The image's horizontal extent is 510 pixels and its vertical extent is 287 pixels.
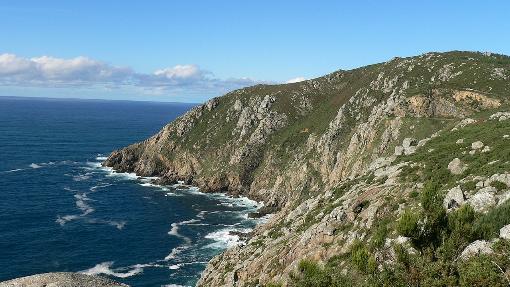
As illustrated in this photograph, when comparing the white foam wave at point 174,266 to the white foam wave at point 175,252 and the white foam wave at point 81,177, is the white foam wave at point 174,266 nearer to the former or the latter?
the white foam wave at point 175,252

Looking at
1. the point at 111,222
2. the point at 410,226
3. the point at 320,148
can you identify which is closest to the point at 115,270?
the point at 111,222

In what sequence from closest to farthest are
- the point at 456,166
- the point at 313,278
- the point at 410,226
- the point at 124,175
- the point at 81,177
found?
the point at 313,278 → the point at 410,226 → the point at 456,166 → the point at 81,177 → the point at 124,175

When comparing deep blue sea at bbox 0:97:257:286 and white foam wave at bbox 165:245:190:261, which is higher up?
deep blue sea at bbox 0:97:257:286

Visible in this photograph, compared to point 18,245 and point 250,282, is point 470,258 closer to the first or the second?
point 250,282

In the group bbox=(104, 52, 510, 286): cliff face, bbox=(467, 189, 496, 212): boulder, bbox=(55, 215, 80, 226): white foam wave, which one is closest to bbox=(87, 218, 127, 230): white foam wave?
bbox=(55, 215, 80, 226): white foam wave

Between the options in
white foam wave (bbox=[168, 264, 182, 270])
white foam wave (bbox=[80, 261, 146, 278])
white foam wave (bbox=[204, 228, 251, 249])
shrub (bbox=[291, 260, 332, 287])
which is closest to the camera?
shrub (bbox=[291, 260, 332, 287])

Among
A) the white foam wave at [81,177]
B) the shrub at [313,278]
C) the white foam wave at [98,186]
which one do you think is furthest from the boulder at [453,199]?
the white foam wave at [81,177]

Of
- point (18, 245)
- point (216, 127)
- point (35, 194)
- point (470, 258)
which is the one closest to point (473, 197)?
point (470, 258)

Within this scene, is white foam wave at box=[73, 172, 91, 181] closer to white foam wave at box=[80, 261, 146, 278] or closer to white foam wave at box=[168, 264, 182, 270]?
white foam wave at box=[80, 261, 146, 278]

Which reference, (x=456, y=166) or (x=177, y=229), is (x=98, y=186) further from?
(x=456, y=166)
